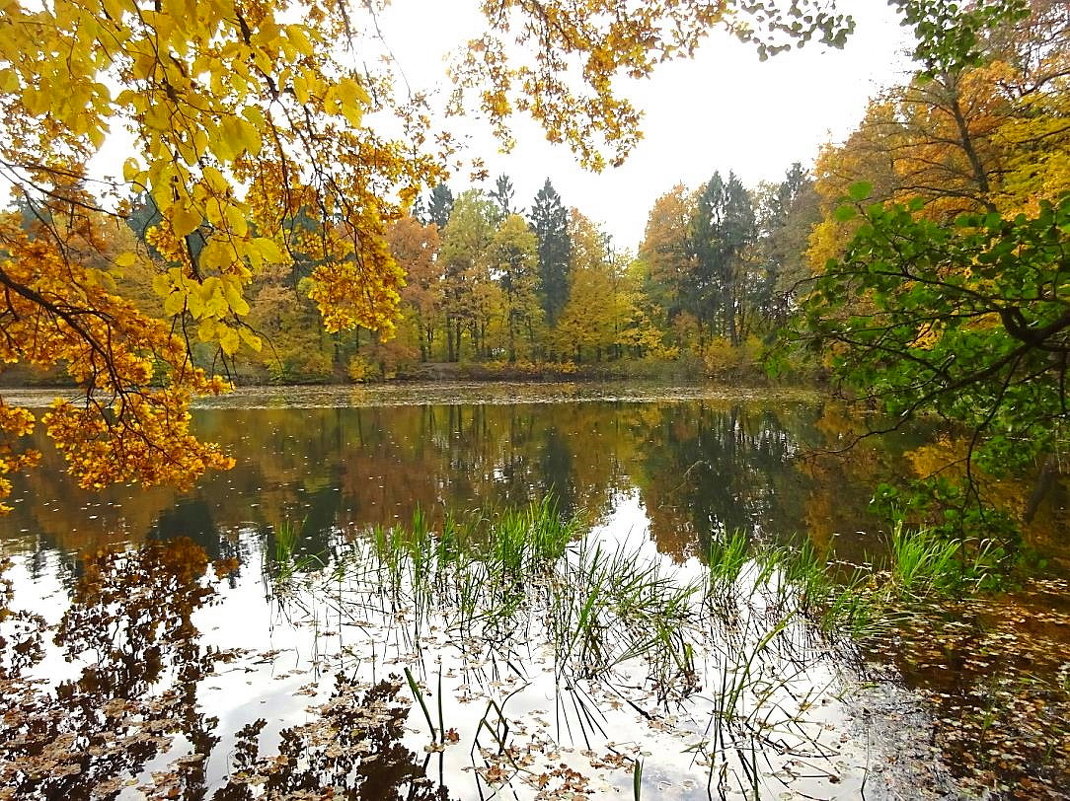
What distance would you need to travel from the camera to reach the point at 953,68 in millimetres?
2449

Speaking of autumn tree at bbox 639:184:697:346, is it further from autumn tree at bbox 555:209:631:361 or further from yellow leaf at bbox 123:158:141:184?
yellow leaf at bbox 123:158:141:184

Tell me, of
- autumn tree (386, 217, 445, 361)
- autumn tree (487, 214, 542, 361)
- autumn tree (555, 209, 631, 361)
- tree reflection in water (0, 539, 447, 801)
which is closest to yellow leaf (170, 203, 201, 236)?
tree reflection in water (0, 539, 447, 801)

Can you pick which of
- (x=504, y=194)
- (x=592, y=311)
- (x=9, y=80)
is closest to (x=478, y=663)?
(x=9, y=80)

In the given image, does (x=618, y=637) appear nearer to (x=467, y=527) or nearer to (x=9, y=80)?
(x=467, y=527)

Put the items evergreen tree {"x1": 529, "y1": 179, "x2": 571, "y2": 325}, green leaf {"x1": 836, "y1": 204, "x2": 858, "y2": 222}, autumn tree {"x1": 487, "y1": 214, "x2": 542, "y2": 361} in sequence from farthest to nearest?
evergreen tree {"x1": 529, "y1": 179, "x2": 571, "y2": 325}
autumn tree {"x1": 487, "y1": 214, "x2": 542, "y2": 361}
green leaf {"x1": 836, "y1": 204, "x2": 858, "y2": 222}

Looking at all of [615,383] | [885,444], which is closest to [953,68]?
[885,444]

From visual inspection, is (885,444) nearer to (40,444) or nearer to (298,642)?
(298,642)

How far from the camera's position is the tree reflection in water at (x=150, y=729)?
2959 millimetres

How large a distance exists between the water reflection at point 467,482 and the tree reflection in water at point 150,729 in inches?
95.1

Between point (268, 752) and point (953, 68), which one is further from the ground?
point (953, 68)

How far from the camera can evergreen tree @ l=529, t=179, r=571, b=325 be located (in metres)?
39.1

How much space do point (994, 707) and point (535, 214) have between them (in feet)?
129

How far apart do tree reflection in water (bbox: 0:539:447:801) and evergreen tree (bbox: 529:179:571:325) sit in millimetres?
35266

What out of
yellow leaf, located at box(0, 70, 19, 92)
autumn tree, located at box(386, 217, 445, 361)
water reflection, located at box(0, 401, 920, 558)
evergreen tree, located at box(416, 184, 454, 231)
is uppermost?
evergreen tree, located at box(416, 184, 454, 231)
